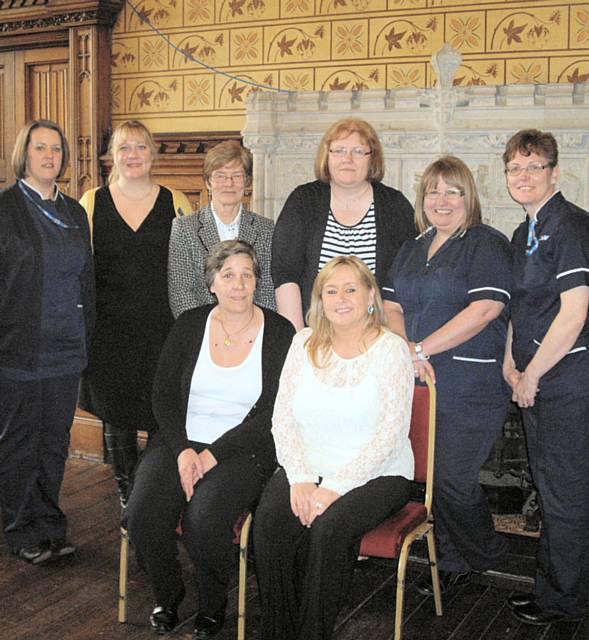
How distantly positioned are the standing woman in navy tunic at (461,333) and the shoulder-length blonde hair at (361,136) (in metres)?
0.21

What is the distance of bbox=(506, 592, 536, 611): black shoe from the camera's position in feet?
8.98

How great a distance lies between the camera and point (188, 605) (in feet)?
9.16

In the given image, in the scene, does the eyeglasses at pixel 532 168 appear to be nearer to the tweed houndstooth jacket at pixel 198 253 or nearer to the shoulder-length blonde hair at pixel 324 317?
the shoulder-length blonde hair at pixel 324 317

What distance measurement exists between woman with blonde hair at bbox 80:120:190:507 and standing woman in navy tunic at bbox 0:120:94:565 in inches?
3.7

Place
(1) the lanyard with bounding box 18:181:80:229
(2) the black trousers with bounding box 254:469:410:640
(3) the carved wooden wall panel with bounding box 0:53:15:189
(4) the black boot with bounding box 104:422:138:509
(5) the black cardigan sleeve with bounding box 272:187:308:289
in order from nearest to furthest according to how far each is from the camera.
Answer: (2) the black trousers with bounding box 254:469:410:640, (5) the black cardigan sleeve with bounding box 272:187:308:289, (1) the lanyard with bounding box 18:181:80:229, (4) the black boot with bounding box 104:422:138:509, (3) the carved wooden wall panel with bounding box 0:53:15:189

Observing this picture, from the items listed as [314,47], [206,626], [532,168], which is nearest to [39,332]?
[206,626]

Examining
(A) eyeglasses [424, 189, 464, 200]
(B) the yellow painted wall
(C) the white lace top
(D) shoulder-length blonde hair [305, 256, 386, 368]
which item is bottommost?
(C) the white lace top

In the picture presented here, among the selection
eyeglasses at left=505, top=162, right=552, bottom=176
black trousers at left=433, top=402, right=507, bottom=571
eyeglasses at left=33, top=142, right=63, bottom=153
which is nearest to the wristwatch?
black trousers at left=433, top=402, right=507, bottom=571

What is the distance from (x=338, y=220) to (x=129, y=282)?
0.83m

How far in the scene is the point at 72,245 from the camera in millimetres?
3113

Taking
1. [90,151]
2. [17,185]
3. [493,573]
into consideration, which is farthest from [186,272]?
[90,151]

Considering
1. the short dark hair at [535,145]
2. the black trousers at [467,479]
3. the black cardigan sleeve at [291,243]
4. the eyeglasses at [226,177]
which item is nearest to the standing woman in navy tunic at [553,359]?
the short dark hair at [535,145]

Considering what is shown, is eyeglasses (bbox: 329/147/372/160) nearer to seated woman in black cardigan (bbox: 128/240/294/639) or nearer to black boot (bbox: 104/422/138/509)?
seated woman in black cardigan (bbox: 128/240/294/639)

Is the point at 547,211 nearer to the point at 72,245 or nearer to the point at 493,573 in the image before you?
the point at 493,573
